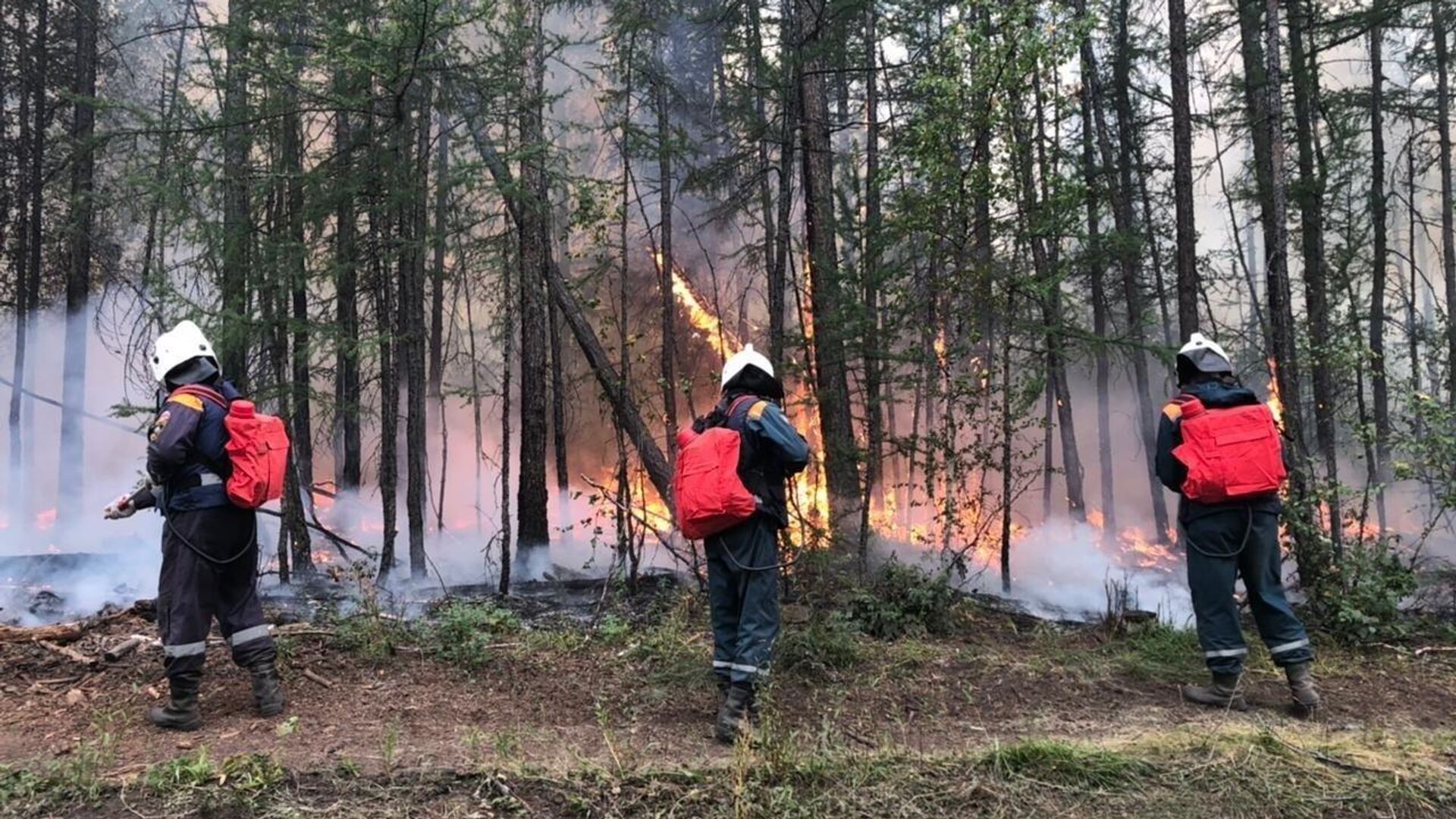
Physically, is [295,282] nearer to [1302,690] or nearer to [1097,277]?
[1302,690]

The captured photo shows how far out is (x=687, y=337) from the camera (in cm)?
1622

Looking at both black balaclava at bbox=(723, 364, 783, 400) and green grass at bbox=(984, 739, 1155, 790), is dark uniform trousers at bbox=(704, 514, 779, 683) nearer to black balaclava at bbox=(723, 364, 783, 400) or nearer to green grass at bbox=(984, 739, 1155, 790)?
black balaclava at bbox=(723, 364, 783, 400)

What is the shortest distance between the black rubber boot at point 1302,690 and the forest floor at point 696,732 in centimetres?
8

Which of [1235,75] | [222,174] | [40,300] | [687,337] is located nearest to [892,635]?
[222,174]

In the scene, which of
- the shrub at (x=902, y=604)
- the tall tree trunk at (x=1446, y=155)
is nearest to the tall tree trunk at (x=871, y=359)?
the shrub at (x=902, y=604)

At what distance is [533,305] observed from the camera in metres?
10.1

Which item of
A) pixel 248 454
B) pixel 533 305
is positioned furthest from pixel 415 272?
pixel 248 454

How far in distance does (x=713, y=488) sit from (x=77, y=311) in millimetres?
16026

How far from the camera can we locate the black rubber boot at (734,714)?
403cm

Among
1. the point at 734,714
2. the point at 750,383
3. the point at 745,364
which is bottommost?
the point at 734,714

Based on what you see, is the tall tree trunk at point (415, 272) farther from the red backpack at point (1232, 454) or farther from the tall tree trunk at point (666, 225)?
the red backpack at point (1232, 454)

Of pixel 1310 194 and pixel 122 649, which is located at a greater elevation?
pixel 1310 194

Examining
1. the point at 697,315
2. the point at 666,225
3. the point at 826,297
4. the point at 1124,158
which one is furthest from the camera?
the point at 1124,158

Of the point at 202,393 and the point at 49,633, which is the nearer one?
the point at 202,393
